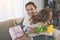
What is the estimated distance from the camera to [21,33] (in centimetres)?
181

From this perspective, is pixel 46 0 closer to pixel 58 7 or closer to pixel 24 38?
pixel 58 7

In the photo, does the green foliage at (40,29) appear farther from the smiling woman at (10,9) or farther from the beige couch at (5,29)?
the smiling woman at (10,9)

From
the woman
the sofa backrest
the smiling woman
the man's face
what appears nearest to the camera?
the woman

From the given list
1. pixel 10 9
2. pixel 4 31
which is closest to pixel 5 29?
pixel 4 31

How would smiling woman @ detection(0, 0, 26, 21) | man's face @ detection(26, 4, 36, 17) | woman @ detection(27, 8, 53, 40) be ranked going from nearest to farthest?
woman @ detection(27, 8, 53, 40) → man's face @ detection(26, 4, 36, 17) → smiling woman @ detection(0, 0, 26, 21)

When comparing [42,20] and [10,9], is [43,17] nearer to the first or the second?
[42,20]

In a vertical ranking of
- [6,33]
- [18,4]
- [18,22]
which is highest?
[18,4]

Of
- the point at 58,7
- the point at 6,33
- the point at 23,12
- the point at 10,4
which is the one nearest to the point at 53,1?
the point at 58,7

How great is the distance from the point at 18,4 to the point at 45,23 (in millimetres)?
1573

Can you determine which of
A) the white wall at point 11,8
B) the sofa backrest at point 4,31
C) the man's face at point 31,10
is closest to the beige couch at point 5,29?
the sofa backrest at point 4,31

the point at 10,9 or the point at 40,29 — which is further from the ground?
the point at 10,9

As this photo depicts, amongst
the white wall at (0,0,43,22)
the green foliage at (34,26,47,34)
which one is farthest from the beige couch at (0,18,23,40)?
the white wall at (0,0,43,22)

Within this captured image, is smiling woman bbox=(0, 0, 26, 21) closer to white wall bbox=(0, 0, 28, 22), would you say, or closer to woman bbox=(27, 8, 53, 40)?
white wall bbox=(0, 0, 28, 22)

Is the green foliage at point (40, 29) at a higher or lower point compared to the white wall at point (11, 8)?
lower
